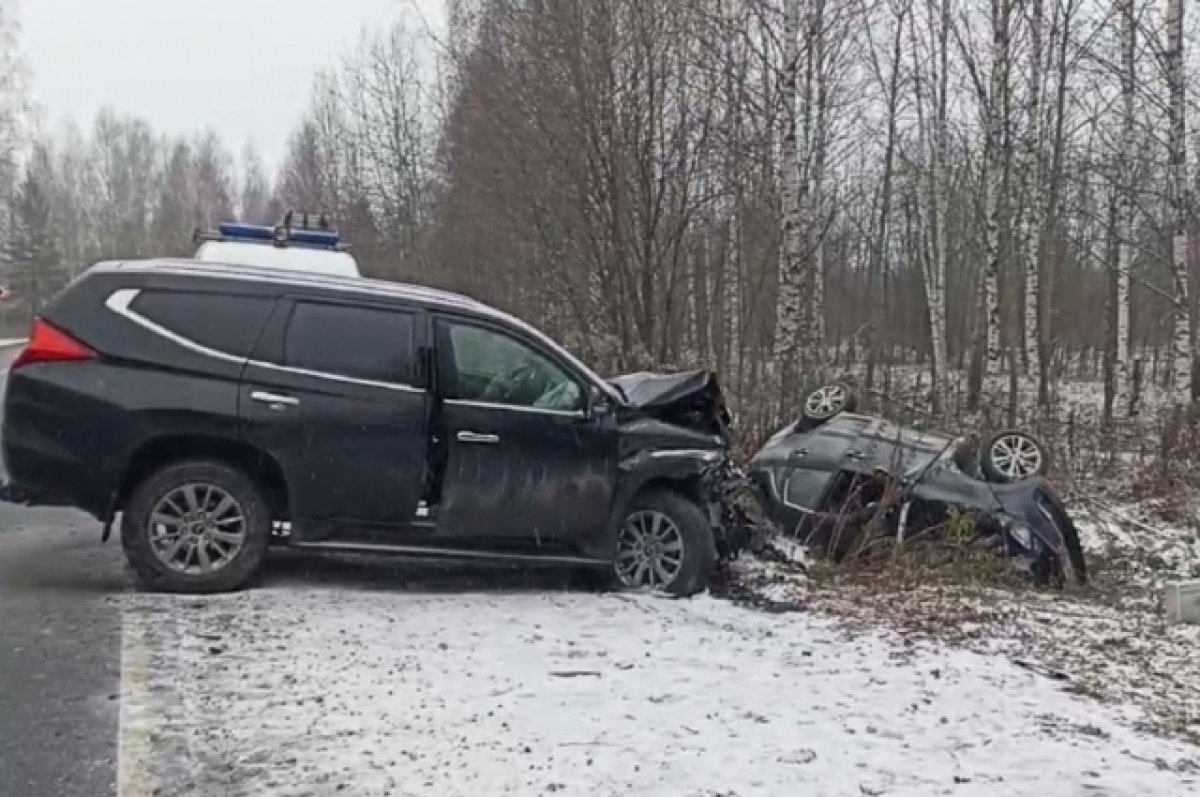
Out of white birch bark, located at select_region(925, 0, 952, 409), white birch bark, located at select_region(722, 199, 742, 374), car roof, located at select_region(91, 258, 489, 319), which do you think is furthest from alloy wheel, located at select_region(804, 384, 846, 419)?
white birch bark, located at select_region(925, 0, 952, 409)

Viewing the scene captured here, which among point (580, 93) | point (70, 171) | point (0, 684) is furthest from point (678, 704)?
point (70, 171)

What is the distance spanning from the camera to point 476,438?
298 inches

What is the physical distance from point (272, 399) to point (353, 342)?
24.3 inches

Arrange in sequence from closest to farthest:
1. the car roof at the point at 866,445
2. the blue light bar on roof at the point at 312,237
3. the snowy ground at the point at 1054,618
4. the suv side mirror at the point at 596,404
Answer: the snowy ground at the point at 1054,618 → the suv side mirror at the point at 596,404 → the car roof at the point at 866,445 → the blue light bar on roof at the point at 312,237

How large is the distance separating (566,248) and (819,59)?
31.8 ft

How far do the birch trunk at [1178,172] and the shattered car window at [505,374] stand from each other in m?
11.0

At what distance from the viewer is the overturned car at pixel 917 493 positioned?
28.8 feet

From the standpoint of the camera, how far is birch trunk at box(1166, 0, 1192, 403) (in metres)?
15.4

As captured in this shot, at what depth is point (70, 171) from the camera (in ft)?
349

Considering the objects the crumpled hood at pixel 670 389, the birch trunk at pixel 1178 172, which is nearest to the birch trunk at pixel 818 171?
the birch trunk at pixel 1178 172

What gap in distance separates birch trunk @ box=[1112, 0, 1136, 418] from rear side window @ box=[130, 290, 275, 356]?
13.1 metres

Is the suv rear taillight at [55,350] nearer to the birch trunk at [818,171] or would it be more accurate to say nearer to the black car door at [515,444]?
the black car door at [515,444]

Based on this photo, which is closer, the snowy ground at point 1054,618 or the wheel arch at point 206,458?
the snowy ground at point 1054,618

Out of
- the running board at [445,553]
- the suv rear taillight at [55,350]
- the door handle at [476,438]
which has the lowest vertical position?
the running board at [445,553]
